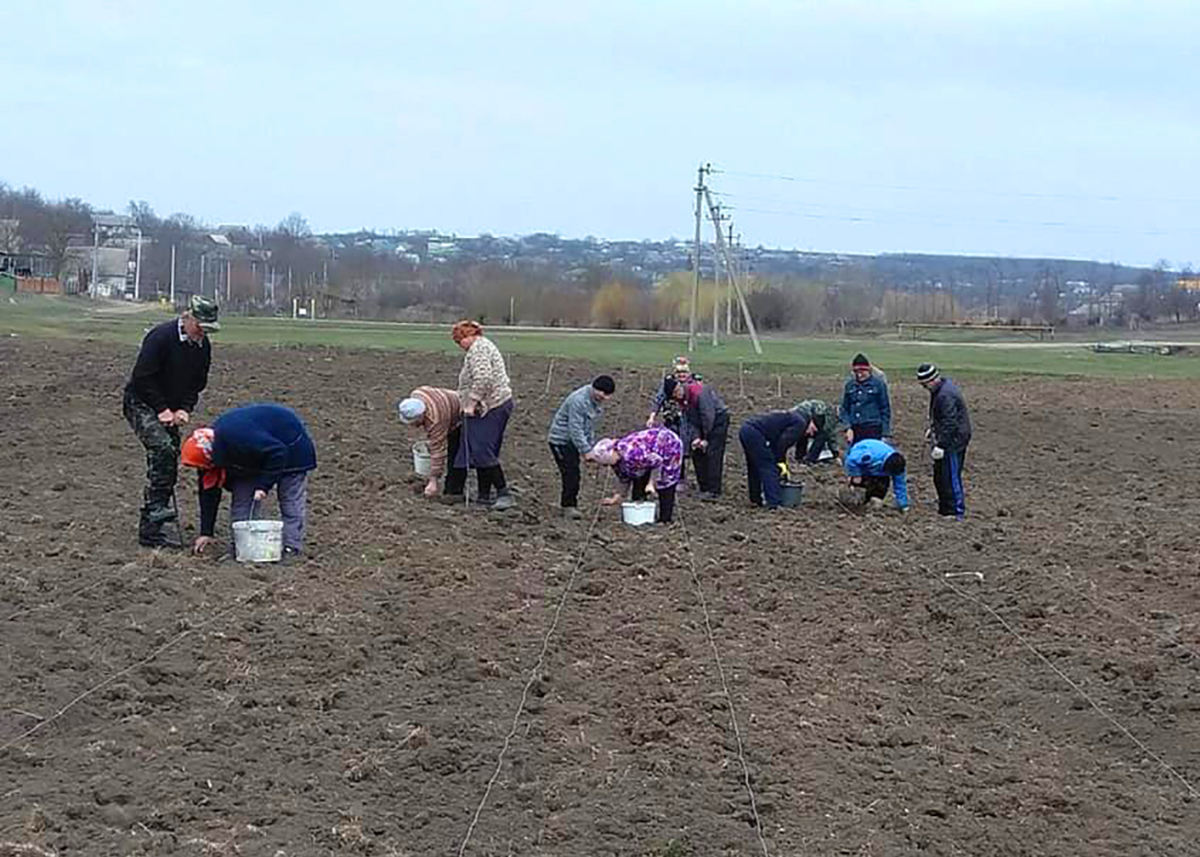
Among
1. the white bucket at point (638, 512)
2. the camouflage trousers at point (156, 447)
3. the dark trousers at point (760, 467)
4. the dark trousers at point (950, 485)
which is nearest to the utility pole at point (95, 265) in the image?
the dark trousers at point (760, 467)

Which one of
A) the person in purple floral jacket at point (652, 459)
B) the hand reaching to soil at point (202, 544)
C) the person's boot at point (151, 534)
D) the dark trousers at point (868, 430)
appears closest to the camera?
the hand reaching to soil at point (202, 544)

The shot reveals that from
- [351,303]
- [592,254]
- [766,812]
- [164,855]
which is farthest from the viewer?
[592,254]

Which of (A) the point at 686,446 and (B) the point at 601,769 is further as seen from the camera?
(A) the point at 686,446

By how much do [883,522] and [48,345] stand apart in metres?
20.7

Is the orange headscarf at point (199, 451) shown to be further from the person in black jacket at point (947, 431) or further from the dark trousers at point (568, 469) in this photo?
the person in black jacket at point (947, 431)

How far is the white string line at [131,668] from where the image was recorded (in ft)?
23.0

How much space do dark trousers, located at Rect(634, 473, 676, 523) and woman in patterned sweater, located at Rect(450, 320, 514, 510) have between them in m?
1.06

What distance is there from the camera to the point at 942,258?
15050 cm

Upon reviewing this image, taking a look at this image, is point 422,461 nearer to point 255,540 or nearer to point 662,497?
point 662,497

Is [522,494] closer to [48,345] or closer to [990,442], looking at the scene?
[990,442]

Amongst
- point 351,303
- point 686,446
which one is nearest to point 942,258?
point 351,303

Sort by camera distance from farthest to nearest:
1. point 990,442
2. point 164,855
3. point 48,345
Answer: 1. point 48,345
2. point 990,442
3. point 164,855

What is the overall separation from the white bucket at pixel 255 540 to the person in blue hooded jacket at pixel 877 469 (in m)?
5.78

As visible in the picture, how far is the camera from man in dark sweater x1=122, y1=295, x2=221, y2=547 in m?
10.4
